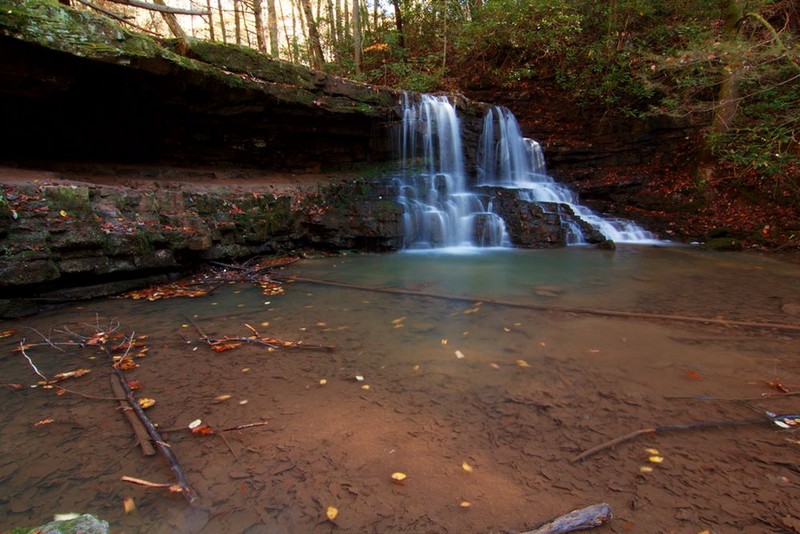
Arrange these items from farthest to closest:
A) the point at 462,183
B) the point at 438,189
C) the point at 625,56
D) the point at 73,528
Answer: the point at 625,56 → the point at 462,183 → the point at 438,189 → the point at 73,528

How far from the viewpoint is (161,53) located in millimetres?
6961

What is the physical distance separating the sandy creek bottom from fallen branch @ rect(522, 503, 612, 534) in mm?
49

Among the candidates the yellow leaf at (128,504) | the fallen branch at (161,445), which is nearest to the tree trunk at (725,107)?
the fallen branch at (161,445)

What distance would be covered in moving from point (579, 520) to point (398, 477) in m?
0.93

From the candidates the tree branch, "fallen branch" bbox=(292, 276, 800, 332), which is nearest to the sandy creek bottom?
"fallen branch" bbox=(292, 276, 800, 332)

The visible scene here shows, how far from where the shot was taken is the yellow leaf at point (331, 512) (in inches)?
77.9

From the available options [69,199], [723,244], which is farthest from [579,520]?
[723,244]

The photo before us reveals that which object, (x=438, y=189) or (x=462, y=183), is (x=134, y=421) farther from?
(x=462, y=183)

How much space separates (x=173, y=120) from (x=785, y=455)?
1090cm

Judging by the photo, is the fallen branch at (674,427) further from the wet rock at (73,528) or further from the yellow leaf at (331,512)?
the wet rock at (73,528)

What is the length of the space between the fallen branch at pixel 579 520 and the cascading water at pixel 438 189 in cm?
872

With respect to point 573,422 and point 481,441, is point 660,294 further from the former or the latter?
point 481,441

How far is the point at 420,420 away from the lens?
276 centimetres

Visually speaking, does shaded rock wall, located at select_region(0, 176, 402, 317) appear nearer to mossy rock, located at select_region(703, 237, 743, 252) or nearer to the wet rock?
the wet rock
